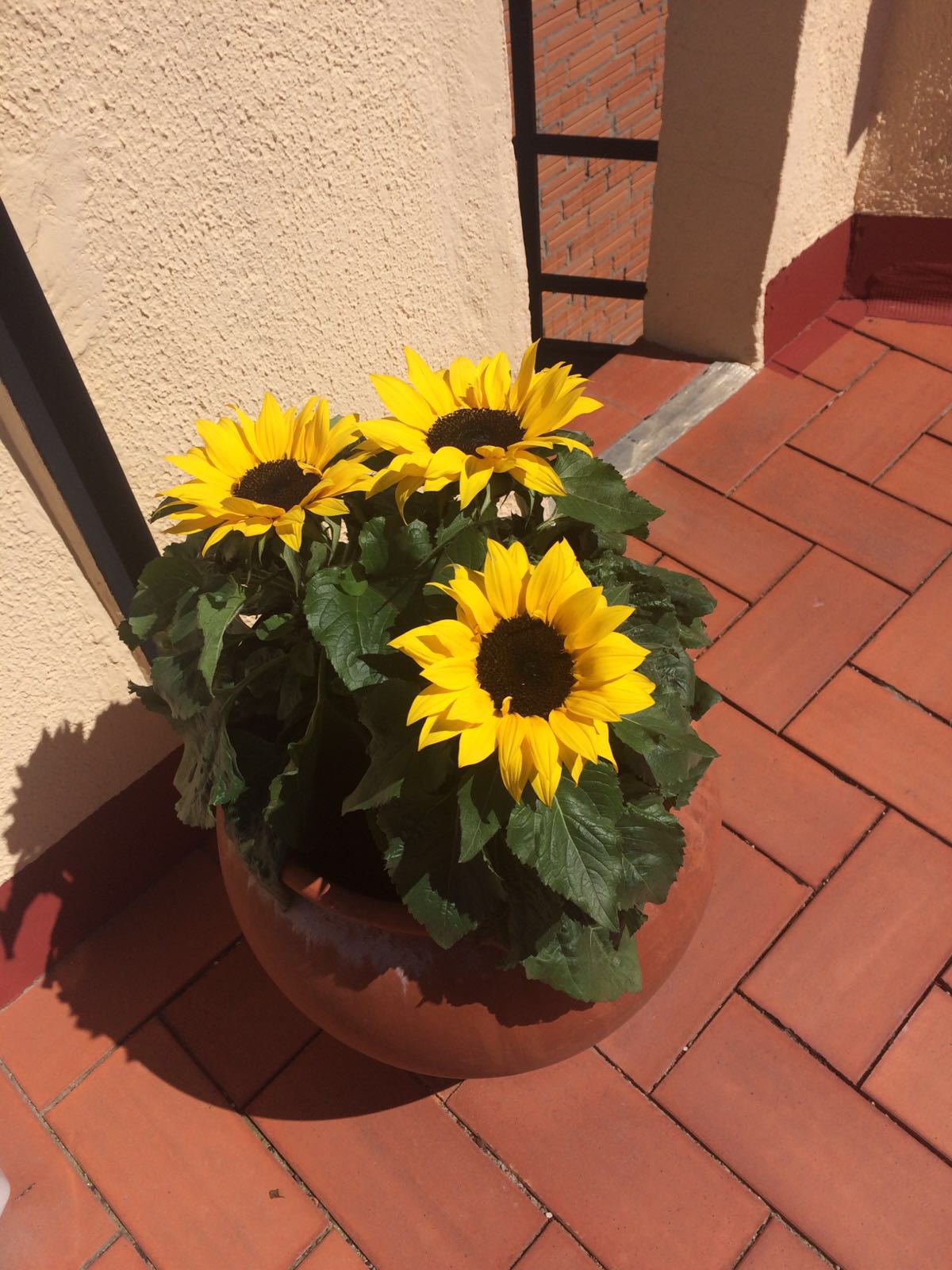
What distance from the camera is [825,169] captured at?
93.1 inches

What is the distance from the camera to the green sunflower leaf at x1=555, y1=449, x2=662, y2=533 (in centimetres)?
104

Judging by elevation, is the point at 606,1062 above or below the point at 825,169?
below

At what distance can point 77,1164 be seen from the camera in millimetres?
1528

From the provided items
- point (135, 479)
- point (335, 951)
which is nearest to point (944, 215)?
point (135, 479)

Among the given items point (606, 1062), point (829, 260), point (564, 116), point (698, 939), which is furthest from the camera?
point (564, 116)

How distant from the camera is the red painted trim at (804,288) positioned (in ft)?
8.09

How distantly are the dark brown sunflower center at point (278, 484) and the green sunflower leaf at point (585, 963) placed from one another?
0.57 m

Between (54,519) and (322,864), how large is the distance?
0.62 metres

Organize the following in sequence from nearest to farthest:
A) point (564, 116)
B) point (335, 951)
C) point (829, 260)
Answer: point (335, 951) < point (829, 260) < point (564, 116)

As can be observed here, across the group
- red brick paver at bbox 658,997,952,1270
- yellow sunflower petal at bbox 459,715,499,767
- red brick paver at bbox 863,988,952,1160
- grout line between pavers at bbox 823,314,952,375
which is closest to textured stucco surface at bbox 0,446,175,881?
yellow sunflower petal at bbox 459,715,499,767

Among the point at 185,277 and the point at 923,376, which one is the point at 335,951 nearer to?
the point at 185,277

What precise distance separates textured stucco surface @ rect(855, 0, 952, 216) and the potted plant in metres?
1.80

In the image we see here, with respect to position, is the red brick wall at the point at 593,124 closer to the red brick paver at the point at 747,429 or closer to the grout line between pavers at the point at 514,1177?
the red brick paver at the point at 747,429

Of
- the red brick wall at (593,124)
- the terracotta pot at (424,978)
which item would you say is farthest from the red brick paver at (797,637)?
the red brick wall at (593,124)
